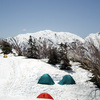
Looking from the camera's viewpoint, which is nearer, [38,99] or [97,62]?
[97,62]

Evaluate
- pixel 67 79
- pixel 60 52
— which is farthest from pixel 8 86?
pixel 60 52

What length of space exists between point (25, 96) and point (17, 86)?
201cm

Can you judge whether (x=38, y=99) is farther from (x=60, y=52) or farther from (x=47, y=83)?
(x=60, y=52)

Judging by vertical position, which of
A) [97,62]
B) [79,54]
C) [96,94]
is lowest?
[96,94]

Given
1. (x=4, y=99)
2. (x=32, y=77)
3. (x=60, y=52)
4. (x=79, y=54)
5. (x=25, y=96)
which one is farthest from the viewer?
(x=60, y=52)

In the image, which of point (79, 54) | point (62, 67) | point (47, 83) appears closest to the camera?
point (79, 54)

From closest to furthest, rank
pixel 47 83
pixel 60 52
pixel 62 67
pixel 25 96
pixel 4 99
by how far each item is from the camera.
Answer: pixel 4 99 → pixel 25 96 → pixel 47 83 → pixel 62 67 → pixel 60 52

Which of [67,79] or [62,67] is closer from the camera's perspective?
[67,79]

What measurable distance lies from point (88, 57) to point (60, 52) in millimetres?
14181

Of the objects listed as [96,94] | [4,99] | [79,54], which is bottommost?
[96,94]

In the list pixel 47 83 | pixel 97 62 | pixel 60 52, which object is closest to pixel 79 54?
pixel 97 62

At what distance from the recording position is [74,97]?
9.28 meters

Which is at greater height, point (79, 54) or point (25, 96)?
point (79, 54)

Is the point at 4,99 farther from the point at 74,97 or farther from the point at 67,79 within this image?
the point at 67,79
